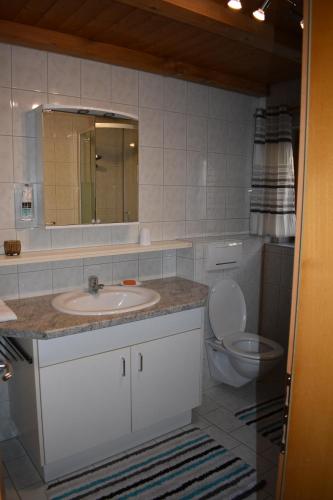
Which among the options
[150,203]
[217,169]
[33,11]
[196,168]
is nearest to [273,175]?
[217,169]

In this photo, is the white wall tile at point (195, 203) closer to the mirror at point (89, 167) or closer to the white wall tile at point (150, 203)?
the white wall tile at point (150, 203)

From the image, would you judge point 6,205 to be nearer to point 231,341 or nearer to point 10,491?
point 10,491

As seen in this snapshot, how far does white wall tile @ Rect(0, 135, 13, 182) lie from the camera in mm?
2047

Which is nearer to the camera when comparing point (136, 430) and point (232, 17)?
point (232, 17)

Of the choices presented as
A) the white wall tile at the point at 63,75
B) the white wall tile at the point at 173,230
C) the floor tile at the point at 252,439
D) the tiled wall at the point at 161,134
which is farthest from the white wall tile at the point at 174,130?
the floor tile at the point at 252,439

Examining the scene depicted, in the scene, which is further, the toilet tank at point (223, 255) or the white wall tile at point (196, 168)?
the white wall tile at point (196, 168)

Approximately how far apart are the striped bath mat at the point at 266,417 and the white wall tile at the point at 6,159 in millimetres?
2076

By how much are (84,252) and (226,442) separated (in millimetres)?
1413

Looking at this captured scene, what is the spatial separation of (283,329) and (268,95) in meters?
1.85

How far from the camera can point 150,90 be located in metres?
2.52

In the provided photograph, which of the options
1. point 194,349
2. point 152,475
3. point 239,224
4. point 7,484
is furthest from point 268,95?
point 7,484

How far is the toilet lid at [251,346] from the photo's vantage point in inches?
98.2

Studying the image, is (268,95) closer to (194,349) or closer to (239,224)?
(239,224)

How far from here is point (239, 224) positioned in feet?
10.4
